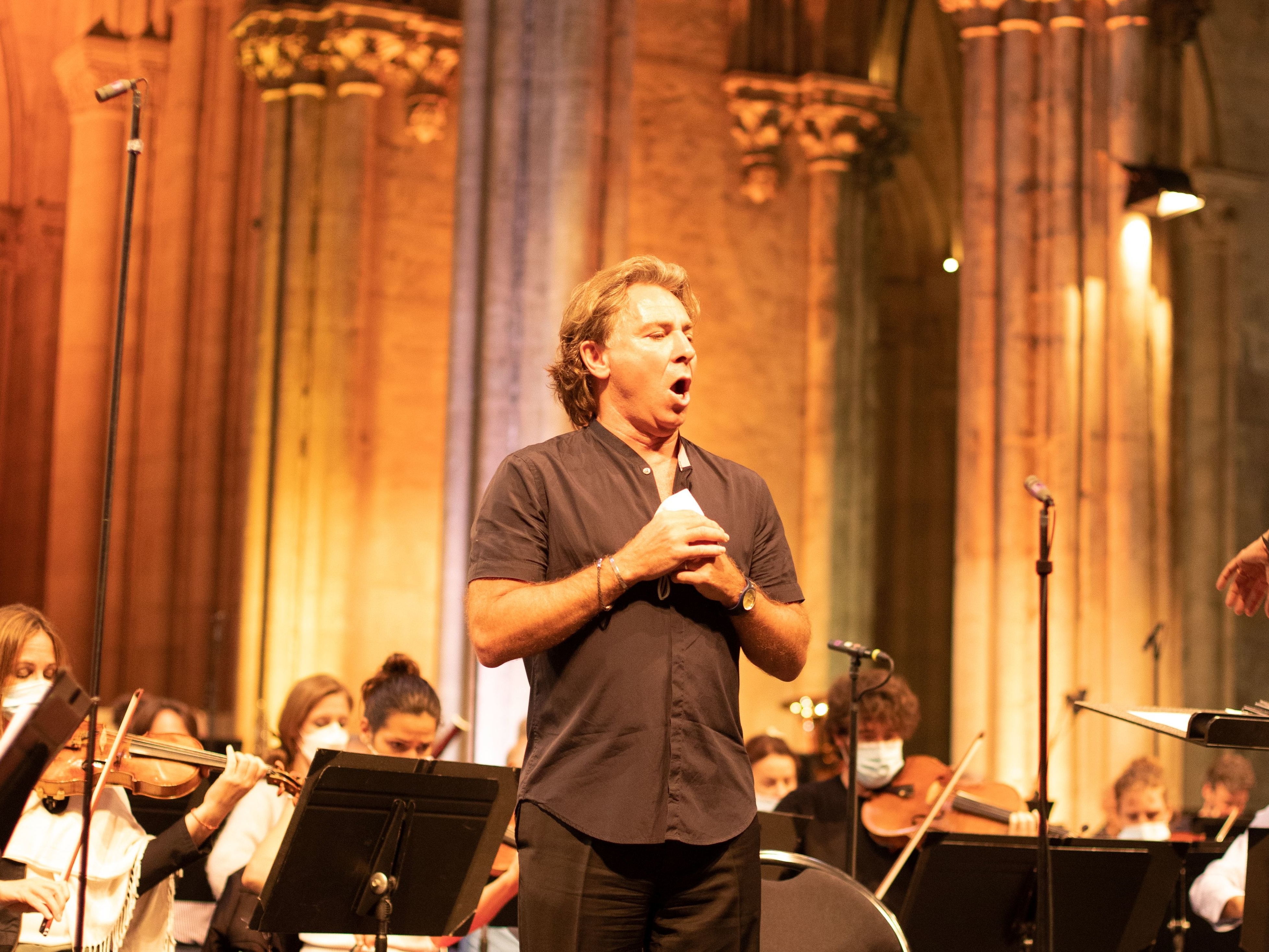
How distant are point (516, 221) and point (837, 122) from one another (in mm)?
4660

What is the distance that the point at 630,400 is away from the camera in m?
2.91

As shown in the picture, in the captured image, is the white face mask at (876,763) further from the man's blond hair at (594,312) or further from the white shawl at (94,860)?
the man's blond hair at (594,312)

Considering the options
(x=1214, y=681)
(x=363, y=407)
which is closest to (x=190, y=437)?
(x=363, y=407)

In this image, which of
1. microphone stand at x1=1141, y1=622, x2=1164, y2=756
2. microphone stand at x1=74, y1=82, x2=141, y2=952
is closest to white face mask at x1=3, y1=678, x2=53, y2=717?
microphone stand at x1=74, y1=82, x2=141, y2=952

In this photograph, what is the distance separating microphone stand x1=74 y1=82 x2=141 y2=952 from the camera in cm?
346

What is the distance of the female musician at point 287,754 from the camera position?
5531 mm

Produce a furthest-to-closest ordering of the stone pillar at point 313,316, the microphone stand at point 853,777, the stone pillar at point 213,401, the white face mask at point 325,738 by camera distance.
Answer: the stone pillar at point 213,401, the stone pillar at point 313,316, the white face mask at point 325,738, the microphone stand at point 853,777

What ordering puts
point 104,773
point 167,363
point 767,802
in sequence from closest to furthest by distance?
point 104,773
point 767,802
point 167,363

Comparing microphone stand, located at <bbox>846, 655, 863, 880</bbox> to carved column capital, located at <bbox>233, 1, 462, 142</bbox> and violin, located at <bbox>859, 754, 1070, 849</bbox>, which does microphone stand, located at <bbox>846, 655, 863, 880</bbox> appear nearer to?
violin, located at <bbox>859, 754, 1070, 849</bbox>

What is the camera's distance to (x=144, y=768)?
4.59 metres

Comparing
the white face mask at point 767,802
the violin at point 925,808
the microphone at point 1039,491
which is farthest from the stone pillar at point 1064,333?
the microphone at point 1039,491

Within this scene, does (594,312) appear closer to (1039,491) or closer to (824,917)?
(824,917)

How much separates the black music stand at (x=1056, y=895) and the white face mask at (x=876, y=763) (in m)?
1.13

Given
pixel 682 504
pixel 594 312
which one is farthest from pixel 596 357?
pixel 682 504
